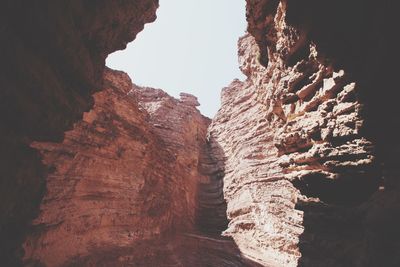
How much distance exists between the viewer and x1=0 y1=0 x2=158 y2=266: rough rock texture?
132 inches

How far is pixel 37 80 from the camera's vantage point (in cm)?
374

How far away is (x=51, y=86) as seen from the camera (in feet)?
13.4

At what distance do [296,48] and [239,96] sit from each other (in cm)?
1537

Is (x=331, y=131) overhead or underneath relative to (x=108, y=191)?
overhead

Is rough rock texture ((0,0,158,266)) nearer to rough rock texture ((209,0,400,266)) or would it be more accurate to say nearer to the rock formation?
the rock formation

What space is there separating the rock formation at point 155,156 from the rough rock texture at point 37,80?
22 millimetres

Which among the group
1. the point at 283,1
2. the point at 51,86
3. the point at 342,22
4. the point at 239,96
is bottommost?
the point at 51,86

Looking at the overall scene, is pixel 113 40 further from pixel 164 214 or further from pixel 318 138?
pixel 164 214

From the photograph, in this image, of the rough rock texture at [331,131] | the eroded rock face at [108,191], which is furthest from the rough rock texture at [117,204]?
the rough rock texture at [331,131]

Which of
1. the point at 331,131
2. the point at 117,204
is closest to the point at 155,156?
the point at 117,204

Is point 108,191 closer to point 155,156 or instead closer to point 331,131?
point 155,156

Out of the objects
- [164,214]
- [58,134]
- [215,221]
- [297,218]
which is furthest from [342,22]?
[215,221]

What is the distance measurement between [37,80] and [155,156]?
36.2ft

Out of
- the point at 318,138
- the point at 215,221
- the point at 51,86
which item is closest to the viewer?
the point at 51,86
